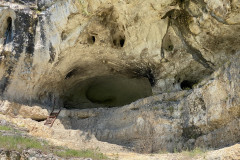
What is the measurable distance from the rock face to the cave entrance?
1474 millimetres

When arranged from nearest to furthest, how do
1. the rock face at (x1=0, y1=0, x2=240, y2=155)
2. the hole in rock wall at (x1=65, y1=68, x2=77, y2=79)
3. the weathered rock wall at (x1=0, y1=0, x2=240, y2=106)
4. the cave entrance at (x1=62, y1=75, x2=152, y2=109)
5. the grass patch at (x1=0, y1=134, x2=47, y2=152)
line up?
the grass patch at (x1=0, y1=134, x2=47, y2=152), the rock face at (x1=0, y1=0, x2=240, y2=155), the weathered rock wall at (x1=0, y1=0, x2=240, y2=106), the hole in rock wall at (x1=65, y1=68, x2=77, y2=79), the cave entrance at (x1=62, y1=75, x2=152, y2=109)

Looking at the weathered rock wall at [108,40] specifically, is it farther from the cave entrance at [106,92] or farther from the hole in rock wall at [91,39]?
the cave entrance at [106,92]

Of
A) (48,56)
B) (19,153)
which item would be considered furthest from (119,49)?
(19,153)

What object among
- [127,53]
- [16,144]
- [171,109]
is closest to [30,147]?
[16,144]

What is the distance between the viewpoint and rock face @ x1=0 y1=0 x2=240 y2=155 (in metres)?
11.4

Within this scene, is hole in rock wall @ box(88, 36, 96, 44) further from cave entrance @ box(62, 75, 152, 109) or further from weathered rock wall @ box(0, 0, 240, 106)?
cave entrance @ box(62, 75, 152, 109)

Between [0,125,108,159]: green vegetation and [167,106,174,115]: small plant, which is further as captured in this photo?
[167,106,174,115]: small plant

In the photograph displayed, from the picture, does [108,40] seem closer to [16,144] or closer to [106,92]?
[106,92]

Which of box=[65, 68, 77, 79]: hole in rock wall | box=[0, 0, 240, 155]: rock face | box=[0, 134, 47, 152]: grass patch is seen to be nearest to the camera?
box=[0, 134, 47, 152]: grass patch

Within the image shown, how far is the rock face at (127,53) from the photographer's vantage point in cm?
1143

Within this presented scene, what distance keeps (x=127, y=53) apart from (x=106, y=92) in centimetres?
440

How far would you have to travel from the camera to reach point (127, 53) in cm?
1420

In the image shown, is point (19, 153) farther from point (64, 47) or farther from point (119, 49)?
point (119, 49)

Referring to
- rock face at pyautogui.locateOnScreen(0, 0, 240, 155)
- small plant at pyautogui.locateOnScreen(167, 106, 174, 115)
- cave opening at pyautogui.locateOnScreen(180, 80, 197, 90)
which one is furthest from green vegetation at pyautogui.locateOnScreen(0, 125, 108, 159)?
cave opening at pyautogui.locateOnScreen(180, 80, 197, 90)
